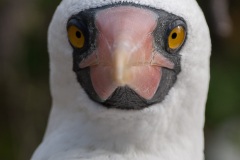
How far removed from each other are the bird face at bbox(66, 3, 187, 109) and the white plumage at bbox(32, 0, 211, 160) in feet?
0.12

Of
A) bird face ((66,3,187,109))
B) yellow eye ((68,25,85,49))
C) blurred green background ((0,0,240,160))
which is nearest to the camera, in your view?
bird face ((66,3,187,109))

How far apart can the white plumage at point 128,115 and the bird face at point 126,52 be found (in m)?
0.04

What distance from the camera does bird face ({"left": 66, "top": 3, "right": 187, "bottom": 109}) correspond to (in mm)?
2721

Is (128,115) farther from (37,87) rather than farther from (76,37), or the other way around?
(37,87)

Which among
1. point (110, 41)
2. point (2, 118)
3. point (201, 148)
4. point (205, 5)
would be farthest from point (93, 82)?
point (2, 118)

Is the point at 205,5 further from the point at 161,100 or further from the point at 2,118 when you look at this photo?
the point at 161,100

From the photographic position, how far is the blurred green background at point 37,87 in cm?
625

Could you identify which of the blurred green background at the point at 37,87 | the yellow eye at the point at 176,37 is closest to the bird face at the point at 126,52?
the yellow eye at the point at 176,37

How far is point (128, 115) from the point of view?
2898 mm

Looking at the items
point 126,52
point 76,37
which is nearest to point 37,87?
point 76,37

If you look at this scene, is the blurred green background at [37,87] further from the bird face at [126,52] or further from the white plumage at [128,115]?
the bird face at [126,52]

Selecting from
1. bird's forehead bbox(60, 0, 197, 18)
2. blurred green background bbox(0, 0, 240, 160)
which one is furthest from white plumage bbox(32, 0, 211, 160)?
blurred green background bbox(0, 0, 240, 160)

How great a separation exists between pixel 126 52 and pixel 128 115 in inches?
12.0

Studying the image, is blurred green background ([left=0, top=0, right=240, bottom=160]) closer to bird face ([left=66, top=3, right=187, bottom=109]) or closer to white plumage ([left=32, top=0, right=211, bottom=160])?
white plumage ([left=32, top=0, right=211, bottom=160])
